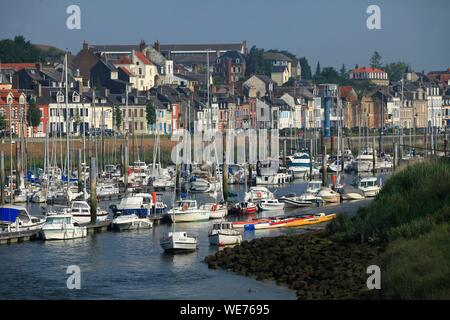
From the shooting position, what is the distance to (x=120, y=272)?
4828 cm

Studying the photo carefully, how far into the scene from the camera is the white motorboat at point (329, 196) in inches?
2990

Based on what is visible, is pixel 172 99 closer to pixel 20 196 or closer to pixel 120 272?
pixel 20 196

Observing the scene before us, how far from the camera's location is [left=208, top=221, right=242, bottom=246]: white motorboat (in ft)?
180

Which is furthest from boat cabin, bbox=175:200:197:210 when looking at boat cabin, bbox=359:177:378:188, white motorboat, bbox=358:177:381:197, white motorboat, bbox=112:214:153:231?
boat cabin, bbox=359:177:378:188

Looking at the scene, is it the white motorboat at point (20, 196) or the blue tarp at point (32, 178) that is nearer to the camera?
the white motorboat at point (20, 196)

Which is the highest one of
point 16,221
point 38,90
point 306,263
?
point 38,90

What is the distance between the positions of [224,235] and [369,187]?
2695cm

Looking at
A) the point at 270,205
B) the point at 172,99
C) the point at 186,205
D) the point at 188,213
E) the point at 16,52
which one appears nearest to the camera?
the point at 188,213

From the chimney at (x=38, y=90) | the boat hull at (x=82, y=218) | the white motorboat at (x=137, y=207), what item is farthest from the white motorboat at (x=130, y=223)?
the chimney at (x=38, y=90)

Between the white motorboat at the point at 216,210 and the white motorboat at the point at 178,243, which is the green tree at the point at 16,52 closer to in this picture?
the white motorboat at the point at 216,210

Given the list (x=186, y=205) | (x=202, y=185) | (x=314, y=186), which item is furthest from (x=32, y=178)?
(x=186, y=205)

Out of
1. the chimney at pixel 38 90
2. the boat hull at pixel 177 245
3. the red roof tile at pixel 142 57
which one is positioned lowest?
the boat hull at pixel 177 245

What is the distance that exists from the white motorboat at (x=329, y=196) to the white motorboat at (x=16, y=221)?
22108mm
